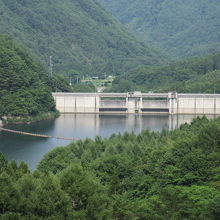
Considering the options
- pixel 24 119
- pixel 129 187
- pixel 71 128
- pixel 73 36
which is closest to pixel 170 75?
pixel 73 36

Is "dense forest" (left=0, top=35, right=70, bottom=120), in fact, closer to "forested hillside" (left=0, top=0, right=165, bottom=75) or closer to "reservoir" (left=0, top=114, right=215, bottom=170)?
"reservoir" (left=0, top=114, right=215, bottom=170)

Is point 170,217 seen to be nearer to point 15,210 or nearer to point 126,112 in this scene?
point 15,210

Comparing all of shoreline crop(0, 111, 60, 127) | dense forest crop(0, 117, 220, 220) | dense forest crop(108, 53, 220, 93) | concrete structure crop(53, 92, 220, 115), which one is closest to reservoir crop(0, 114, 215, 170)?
shoreline crop(0, 111, 60, 127)

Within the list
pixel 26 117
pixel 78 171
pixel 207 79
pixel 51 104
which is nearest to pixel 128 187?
pixel 78 171

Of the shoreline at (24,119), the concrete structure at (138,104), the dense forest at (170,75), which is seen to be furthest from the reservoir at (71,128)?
the dense forest at (170,75)

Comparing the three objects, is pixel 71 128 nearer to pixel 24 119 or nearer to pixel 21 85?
pixel 24 119
